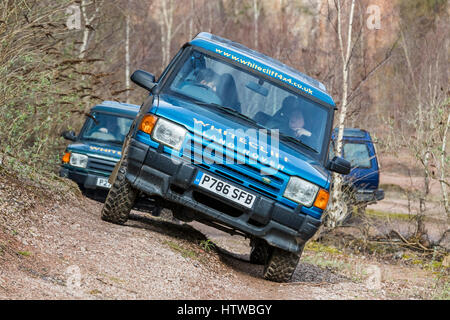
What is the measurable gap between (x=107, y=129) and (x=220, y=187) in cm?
605

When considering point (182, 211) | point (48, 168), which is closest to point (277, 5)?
point (48, 168)

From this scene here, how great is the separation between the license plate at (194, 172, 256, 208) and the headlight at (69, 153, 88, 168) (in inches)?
210

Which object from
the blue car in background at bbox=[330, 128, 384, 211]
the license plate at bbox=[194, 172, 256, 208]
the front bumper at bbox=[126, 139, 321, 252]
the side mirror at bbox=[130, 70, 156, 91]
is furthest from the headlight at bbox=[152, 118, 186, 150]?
the blue car in background at bbox=[330, 128, 384, 211]

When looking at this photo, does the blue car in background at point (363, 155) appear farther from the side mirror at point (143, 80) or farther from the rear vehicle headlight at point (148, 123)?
the rear vehicle headlight at point (148, 123)

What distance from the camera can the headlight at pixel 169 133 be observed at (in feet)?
21.8

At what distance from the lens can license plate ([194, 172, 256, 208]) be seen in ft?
21.8

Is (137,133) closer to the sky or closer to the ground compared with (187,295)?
closer to the sky

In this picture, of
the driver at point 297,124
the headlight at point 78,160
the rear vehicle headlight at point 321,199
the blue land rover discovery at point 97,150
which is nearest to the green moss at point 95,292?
the rear vehicle headlight at point 321,199

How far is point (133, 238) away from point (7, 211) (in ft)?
4.03

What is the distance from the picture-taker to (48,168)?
12359 millimetres

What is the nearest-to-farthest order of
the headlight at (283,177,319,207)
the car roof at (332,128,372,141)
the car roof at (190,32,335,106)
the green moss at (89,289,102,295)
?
the green moss at (89,289,102,295), the headlight at (283,177,319,207), the car roof at (190,32,335,106), the car roof at (332,128,372,141)

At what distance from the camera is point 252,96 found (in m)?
7.39
